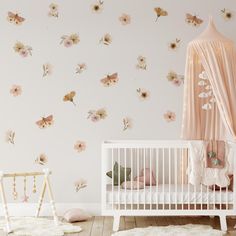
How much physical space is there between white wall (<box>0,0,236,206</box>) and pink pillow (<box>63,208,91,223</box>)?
0.51 metres

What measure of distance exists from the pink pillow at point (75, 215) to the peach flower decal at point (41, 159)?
1.86 feet

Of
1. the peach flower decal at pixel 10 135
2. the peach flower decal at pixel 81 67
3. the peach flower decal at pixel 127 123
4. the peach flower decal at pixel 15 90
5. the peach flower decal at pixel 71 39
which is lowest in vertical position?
the peach flower decal at pixel 10 135

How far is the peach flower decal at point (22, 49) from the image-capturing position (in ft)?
17.0

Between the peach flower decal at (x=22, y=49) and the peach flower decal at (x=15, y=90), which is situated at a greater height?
the peach flower decal at (x=22, y=49)

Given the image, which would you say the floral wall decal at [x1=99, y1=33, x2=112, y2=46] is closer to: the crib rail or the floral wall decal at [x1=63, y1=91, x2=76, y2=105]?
the floral wall decal at [x1=63, y1=91, x2=76, y2=105]

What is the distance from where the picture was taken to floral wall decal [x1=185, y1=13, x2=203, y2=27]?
5.19m

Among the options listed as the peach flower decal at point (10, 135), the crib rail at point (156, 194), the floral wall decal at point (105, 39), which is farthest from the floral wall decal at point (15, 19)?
the crib rail at point (156, 194)

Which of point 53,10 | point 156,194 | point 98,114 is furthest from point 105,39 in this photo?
point 156,194

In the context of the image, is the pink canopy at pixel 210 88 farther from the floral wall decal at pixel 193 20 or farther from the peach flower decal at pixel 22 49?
the peach flower decal at pixel 22 49

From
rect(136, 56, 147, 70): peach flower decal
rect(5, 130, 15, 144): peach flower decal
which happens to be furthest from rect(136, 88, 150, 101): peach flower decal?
rect(5, 130, 15, 144): peach flower decal

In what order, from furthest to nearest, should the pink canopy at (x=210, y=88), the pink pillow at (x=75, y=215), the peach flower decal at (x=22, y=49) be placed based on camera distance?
1. the peach flower decal at (x=22, y=49)
2. the pink pillow at (x=75, y=215)
3. the pink canopy at (x=210, y=88)

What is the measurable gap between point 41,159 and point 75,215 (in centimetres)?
70

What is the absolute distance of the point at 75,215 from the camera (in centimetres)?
485

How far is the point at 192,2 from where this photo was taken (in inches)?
204
